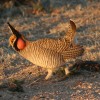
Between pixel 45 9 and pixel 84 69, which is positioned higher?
pixel 45 9

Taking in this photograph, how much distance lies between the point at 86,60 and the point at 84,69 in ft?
2.18

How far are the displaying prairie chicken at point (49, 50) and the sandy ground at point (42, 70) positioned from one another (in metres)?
0.38

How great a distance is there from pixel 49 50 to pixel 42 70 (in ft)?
3.84

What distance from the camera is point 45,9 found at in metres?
14.8

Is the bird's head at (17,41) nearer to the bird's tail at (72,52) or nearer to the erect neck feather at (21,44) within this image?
the erect neck feather at (21,44)

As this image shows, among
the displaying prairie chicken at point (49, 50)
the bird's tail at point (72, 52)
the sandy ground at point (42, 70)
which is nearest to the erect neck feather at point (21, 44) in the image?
the displaying prairie chicken at point (49, 50)

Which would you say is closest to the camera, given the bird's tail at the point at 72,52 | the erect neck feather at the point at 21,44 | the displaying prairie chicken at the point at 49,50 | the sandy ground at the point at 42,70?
the sandy ground at the point at 42,70

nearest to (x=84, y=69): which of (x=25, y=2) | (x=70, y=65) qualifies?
(x=70, y=65)

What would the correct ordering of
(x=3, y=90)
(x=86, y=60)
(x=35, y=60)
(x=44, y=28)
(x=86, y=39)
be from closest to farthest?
1. (x=3, y=90)
2. (x=35, y=60)
3. (x=86, y=60)
4. (x=86, y=39)
5. (x=44, y=28)

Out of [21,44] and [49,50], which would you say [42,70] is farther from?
[49,50]

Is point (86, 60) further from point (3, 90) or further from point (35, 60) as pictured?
point (3, 90)

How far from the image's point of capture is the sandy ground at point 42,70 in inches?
285

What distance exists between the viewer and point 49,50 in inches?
311

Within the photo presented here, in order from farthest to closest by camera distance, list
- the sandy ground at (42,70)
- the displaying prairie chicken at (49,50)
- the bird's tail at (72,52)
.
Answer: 1. the bird's tail at (72,52)
2. the displaying prairie chicken at (49,50)
3. the sandy ground at (42,70)
